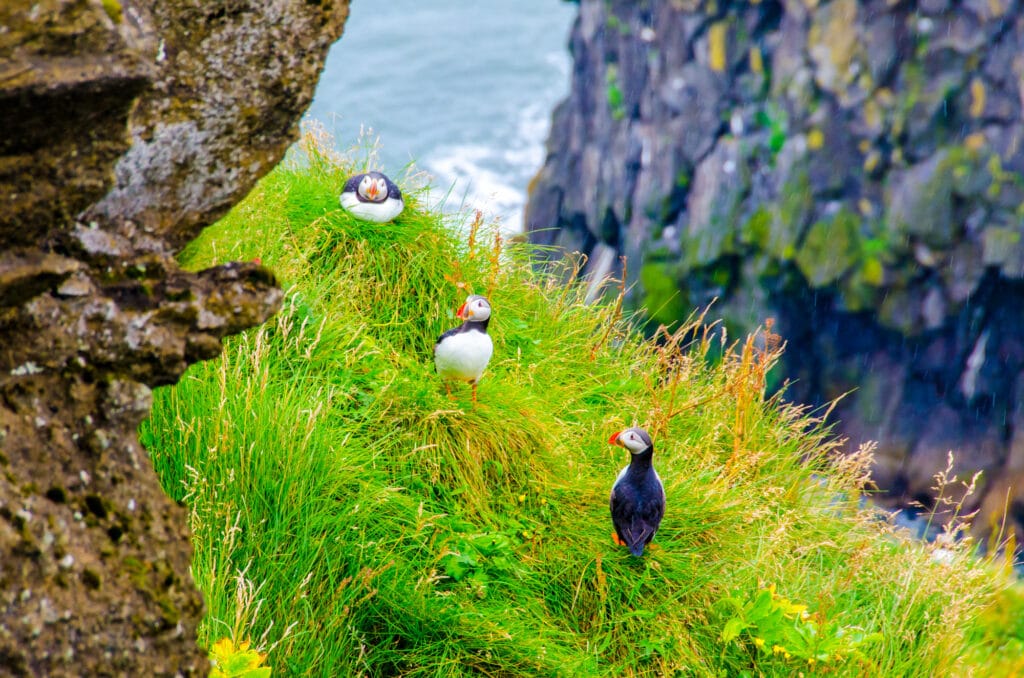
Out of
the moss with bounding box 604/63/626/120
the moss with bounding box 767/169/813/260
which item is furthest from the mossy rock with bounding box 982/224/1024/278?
the moss with bounding box 604/63/626/120

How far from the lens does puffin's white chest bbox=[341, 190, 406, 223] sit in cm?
554

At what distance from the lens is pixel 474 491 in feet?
14.4

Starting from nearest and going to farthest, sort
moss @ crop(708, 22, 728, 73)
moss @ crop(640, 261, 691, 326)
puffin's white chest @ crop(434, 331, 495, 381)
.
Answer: puffin's white chest @ crop(434, 331, 495, 381)
moss @ crop(708, 22, 728, 73)
moss @ crop(640, 261, 691, 326)

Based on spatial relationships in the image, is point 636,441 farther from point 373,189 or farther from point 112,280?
point 112,280

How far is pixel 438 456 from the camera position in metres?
4.39

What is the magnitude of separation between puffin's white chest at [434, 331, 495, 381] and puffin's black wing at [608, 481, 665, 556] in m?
Answer: 0.94

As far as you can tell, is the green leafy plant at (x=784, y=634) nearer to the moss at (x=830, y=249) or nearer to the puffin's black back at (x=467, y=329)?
the puffin's black back at (x=467, y=329)

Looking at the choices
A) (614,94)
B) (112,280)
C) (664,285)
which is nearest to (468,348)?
(112,280)

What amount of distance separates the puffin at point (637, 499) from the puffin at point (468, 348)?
821 millimetres

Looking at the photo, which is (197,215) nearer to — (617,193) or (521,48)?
(617,193)

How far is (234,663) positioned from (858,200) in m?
16.7

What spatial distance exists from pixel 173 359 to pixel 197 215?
0.44m

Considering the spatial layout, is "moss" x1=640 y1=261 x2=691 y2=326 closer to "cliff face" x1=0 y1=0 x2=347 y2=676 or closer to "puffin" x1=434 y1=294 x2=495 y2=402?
"puffin" x1=434 y1=294 x2=495 y2=402

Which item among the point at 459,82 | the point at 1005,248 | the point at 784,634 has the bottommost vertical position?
the point at 459,82
